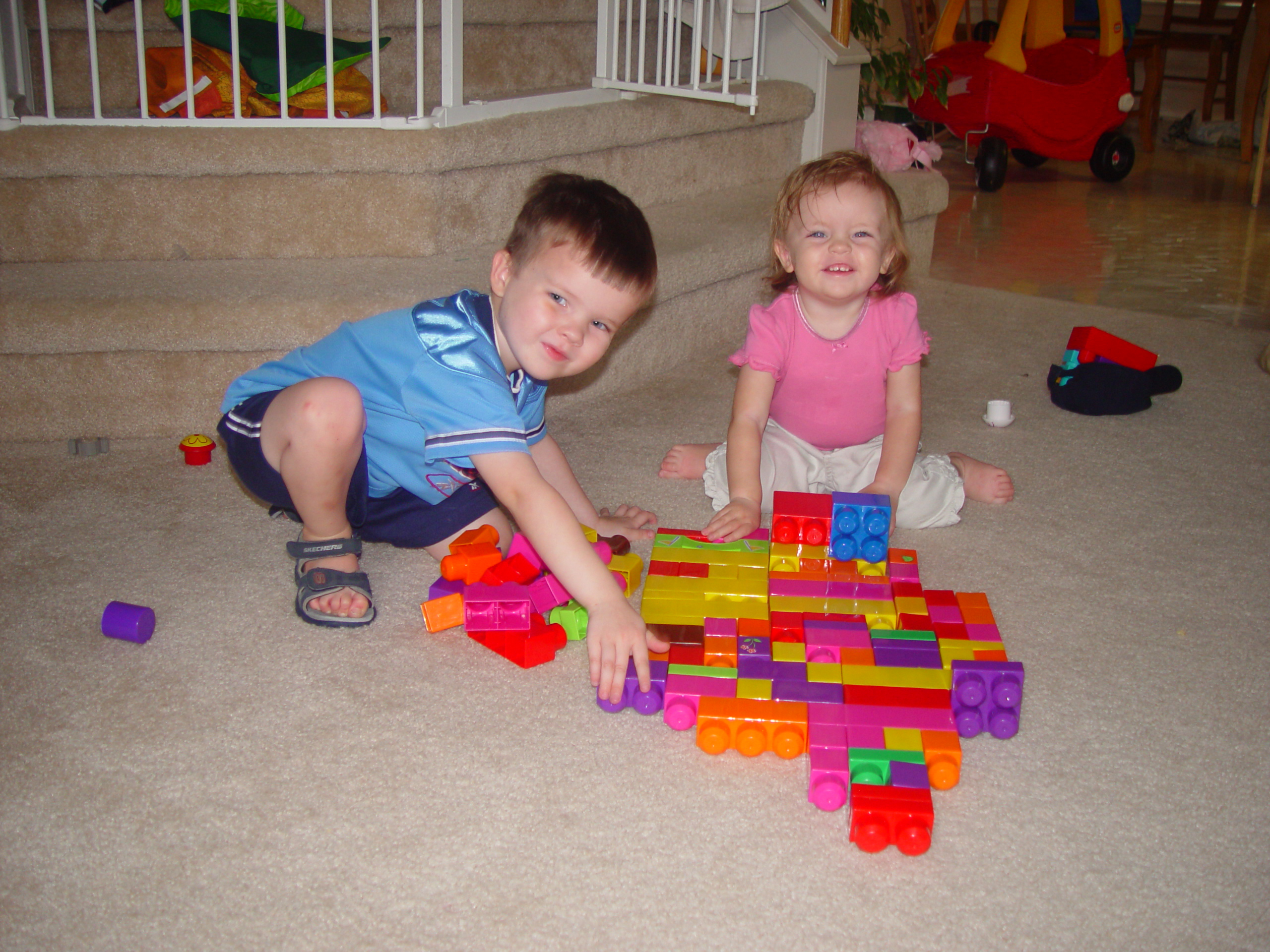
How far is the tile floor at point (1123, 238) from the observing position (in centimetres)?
271

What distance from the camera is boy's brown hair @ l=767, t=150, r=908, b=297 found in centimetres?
139

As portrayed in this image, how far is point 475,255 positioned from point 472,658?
0.97m

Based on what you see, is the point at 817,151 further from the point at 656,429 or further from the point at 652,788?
the point at 652,788

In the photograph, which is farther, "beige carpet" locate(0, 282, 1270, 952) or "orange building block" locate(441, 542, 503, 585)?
"orange building block" locate(441, 542, 503, 585)

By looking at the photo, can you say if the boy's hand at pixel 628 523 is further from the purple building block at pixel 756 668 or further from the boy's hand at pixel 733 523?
the purple building block at pixel 756 668

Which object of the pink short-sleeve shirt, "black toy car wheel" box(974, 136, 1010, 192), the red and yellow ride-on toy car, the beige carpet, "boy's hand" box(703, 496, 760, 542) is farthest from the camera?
"black toy car wheel" box(974, 136, 1010, 192)

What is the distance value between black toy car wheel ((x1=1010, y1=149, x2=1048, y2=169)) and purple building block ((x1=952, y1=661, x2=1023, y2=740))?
14.0ft

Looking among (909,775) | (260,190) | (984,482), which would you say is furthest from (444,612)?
(260,190)

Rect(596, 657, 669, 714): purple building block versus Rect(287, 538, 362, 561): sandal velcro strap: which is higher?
Rect(287, 538, 362, 561): sandal velcro strap

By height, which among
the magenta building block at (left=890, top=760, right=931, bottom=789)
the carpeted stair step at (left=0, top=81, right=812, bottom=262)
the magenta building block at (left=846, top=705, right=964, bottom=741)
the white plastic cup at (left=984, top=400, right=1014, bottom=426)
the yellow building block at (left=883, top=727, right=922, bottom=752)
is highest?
the carpeted stair step at (left=0, top=81, right=812, bottom=262)

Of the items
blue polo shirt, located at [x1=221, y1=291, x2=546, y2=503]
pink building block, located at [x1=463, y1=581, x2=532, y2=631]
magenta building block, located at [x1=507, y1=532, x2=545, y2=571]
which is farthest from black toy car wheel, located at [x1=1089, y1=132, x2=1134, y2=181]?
pink building block, located at [x1=463, y1=581, x2=532, y2=631]

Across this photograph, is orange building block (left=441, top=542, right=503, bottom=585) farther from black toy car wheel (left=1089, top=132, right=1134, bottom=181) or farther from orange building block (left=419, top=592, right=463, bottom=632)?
black toy car wheel (left=1089, top=132, right=1134, bottom=181)

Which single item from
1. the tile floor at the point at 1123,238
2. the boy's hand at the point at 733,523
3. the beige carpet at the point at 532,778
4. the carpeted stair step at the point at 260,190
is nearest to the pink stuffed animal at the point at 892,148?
the tile floor at the point at 1123,238

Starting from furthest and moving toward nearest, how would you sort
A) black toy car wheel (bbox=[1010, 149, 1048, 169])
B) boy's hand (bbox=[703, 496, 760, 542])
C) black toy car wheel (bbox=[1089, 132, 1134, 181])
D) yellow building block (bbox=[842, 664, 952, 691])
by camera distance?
black toy car wheel (bbox=[1010, 149, 1048, 169]), black toy car wheel (bbox=[1089, 132, 1134, 181]), boy's hand (bbox=[703, 496, 760, 542]), yellow building block (bbox=[842, 664, 952, 691])
